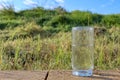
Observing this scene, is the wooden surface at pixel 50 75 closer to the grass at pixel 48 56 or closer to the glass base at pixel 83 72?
the glass base at pixel 83 72

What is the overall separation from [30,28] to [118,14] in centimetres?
345

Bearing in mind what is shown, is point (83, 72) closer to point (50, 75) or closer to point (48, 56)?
point (50, 75)

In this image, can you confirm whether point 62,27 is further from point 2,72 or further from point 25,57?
point 2,72

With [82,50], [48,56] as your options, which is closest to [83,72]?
[82,50]

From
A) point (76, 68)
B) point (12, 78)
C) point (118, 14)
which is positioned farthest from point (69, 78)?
point (118, 14)

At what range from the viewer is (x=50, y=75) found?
1.44 meters

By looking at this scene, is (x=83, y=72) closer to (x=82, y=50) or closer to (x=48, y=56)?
(x=82, y=50)

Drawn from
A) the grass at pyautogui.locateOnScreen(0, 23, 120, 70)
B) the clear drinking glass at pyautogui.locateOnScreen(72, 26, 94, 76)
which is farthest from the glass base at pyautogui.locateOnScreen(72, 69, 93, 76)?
the grass at pyautogui.locateOnScreen(0, 23, 120, 70)

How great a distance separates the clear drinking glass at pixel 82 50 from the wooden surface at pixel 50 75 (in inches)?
1.6

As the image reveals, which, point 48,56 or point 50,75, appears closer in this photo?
point 50,75

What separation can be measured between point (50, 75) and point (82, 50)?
0.54 feet

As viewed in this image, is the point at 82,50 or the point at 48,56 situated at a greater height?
the point at 82,50

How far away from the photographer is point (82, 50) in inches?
57.2

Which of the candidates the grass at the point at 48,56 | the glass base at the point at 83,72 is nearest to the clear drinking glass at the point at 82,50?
the glass base at the point at 83,72
